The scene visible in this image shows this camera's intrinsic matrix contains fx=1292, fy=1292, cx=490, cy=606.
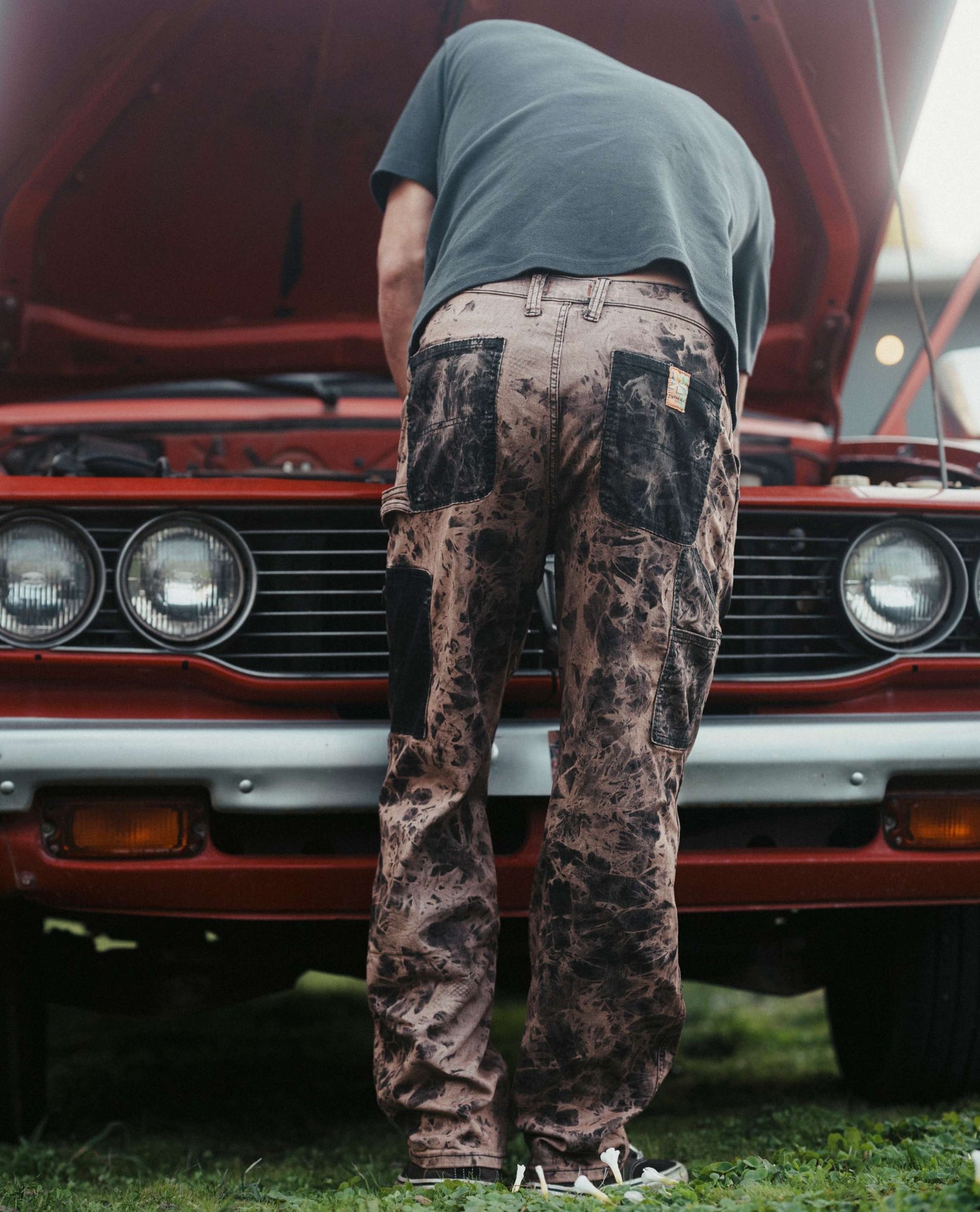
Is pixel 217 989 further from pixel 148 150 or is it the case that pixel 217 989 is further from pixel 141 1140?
pixel 148 150

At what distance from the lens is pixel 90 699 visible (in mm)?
1991

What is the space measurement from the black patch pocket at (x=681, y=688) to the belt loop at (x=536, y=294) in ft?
1.58

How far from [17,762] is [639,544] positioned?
960 millimetres

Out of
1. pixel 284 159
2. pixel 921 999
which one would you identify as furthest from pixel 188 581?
pixel 921 999

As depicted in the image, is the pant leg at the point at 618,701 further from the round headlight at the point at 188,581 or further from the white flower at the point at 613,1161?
the round headlight at the point at 188,581

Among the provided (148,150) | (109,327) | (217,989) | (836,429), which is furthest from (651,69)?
(217,989)

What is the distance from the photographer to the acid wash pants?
177cm

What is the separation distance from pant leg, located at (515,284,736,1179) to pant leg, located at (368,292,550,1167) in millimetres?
67

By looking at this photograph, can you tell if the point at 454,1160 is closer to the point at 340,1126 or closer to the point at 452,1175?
the point at 452,1175

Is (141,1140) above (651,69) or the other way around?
the other way around

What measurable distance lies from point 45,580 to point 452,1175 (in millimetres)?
1060

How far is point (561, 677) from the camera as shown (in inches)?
74.3

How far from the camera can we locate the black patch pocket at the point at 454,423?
178 cm

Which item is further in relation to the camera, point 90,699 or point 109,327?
point 109,327
